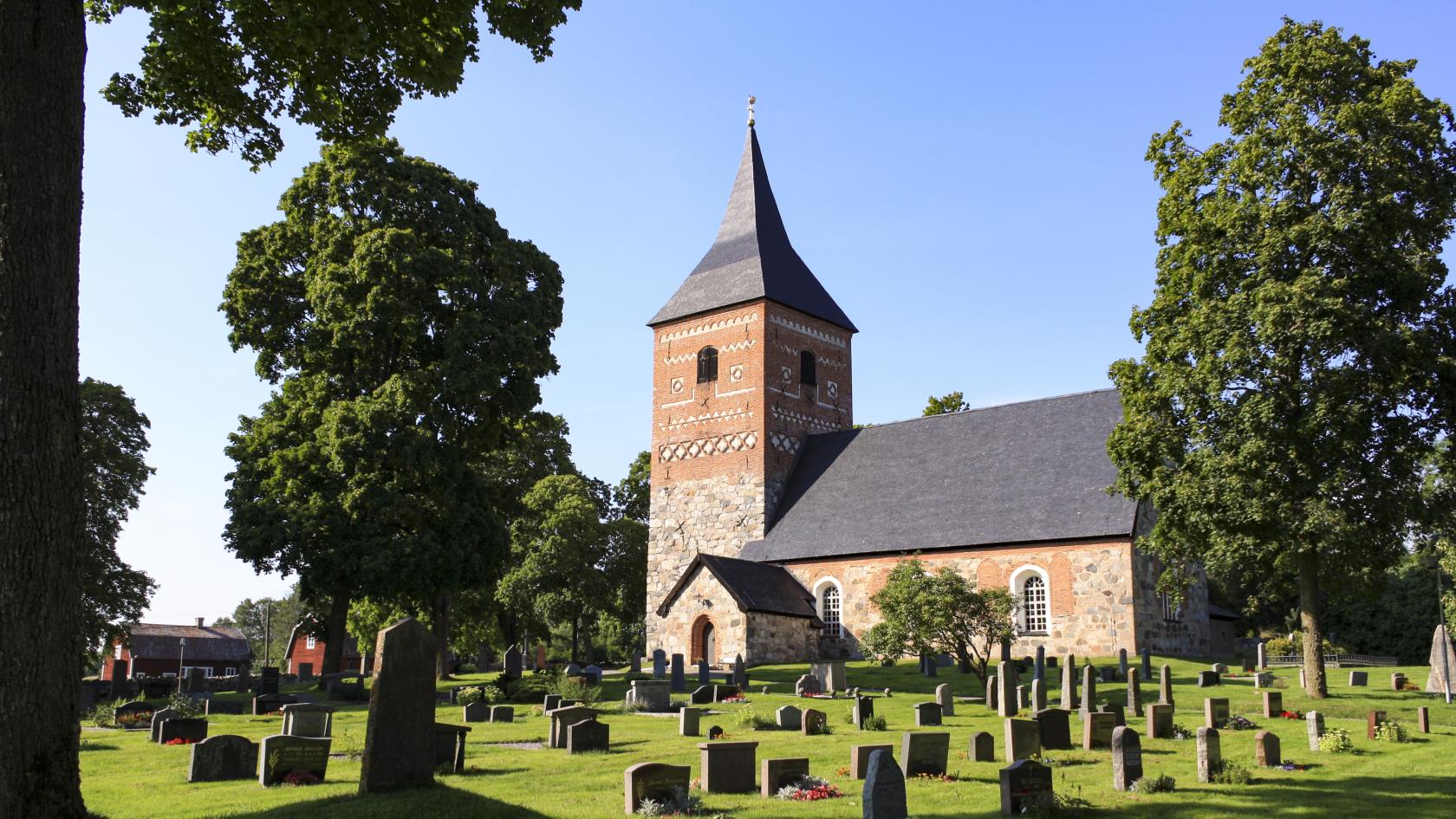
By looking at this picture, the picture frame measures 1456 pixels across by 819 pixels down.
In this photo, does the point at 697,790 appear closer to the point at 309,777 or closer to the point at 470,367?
the point at 309,777

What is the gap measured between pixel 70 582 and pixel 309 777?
5.39 metres

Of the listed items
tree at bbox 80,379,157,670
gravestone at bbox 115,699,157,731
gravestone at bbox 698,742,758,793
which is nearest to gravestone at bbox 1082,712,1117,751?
gravestone at bbox 698,742,758,793

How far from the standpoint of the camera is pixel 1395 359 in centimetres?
2172

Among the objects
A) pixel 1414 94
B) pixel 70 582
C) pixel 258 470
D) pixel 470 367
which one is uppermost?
pixel 1414 94

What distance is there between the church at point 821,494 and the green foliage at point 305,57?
75.6 feet

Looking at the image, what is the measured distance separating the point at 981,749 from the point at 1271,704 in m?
8.54

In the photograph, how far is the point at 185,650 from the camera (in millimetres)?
71375

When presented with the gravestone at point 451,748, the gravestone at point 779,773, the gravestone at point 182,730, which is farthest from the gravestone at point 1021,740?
the gravestone at point 182,730

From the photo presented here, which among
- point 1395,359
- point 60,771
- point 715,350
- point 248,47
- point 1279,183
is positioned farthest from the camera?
point 715,350

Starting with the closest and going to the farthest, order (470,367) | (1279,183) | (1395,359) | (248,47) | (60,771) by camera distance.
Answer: (60,771) → (248,47) → (1395,359) → (1279,183) → (470,367)

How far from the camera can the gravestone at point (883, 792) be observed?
9.66 m

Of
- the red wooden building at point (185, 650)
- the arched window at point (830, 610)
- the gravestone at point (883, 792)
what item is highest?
the arched window at point (830, 610)

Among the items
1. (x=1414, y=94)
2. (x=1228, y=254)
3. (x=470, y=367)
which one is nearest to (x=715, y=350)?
(x=470, y=367)

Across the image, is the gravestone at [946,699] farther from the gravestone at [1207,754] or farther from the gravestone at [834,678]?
the gravestone at [1207,754]
